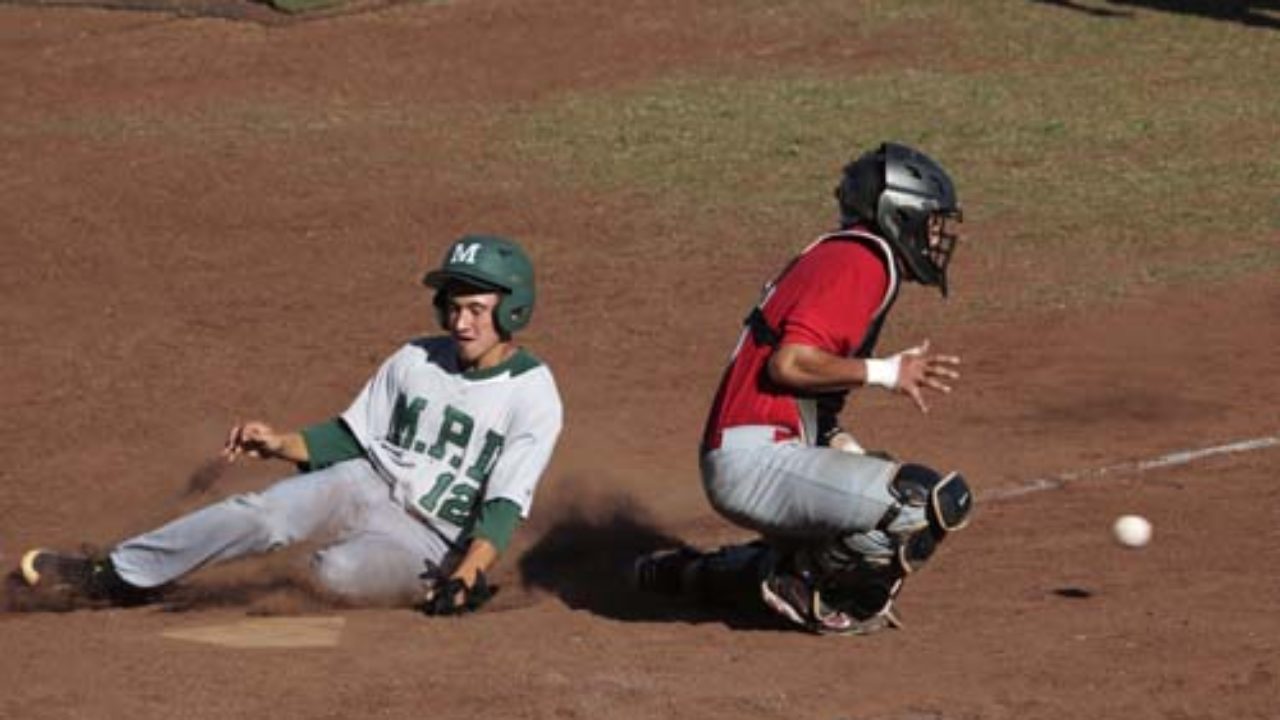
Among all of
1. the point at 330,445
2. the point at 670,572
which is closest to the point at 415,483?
the point at 330,445

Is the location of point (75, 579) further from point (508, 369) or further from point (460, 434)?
point (508, 369)

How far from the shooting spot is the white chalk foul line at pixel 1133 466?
34.4ft

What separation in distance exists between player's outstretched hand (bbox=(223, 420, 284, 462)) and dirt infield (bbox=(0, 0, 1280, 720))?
51cm

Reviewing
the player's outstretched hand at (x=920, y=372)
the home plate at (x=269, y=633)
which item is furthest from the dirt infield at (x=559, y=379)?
the player's outstretched hand at (x=920, y=372)

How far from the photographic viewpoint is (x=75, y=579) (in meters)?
8.70

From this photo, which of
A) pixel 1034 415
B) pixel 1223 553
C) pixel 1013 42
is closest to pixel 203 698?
pixel 1223 553

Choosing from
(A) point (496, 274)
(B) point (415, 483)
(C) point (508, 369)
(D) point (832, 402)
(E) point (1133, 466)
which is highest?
(A) point (496, 274)

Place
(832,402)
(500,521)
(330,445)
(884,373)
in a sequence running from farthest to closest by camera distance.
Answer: (330,445), (832,402), (500,521), (884,373)

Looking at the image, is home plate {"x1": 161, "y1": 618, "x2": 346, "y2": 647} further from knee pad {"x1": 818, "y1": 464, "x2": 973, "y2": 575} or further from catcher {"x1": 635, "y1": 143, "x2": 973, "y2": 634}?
knee pad {"x1": 818, "y1": 464, "x2": 973, "y2": 575}

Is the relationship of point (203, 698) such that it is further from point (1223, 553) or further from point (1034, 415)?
point (1034, 415)

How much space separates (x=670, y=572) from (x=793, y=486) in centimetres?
93

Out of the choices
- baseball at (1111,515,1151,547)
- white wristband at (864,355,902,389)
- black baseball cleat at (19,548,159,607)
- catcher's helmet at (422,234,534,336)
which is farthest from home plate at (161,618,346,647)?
baseball at (1111,515,1151,547)

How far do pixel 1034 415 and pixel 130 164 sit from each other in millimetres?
8081

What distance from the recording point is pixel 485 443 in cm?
873
